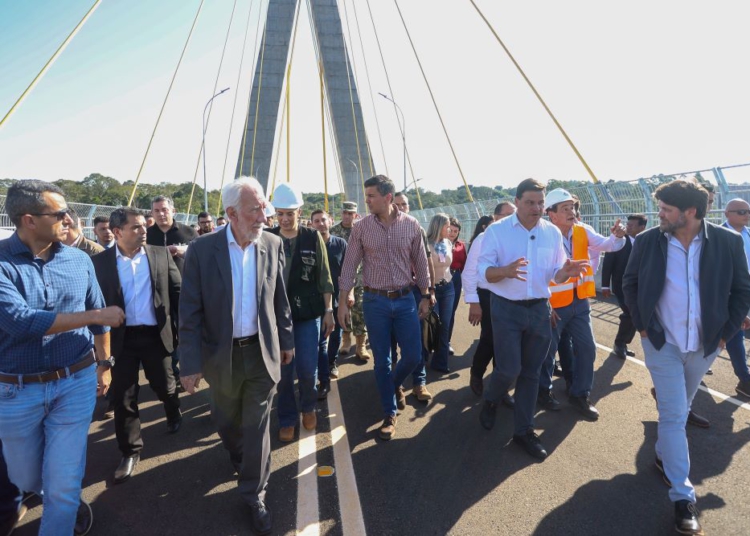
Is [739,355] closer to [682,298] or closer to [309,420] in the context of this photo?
[682,298]

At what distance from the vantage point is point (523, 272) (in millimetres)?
3076

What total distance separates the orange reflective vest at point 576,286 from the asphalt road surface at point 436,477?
3.32 feet

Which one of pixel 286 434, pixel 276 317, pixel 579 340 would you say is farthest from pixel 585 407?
pixel 276 317

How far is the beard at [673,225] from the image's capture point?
2.66 metres

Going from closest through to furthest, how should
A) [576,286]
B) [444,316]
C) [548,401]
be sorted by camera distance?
[576,286]
[548,401]
[444,316]

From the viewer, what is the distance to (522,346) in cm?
337

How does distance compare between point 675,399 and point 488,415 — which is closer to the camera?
point 675,399

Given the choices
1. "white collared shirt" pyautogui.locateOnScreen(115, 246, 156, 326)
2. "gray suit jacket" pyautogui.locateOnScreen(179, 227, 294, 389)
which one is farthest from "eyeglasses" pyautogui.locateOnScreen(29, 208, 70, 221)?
"white collared shirt" pyautogui.locateOnScreen(115, 246, 156, 326)

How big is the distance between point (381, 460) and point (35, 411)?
212cm

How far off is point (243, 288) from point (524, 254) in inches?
80.1

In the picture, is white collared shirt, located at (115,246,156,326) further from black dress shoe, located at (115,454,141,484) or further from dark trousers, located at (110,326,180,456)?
black dress shoe, located at (115,454,141,484)

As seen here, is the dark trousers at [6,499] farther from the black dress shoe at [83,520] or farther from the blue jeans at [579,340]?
the blue jeans at [579,340]

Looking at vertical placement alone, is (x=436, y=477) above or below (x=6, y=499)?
below

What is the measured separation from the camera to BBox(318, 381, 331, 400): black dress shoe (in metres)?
4.42
